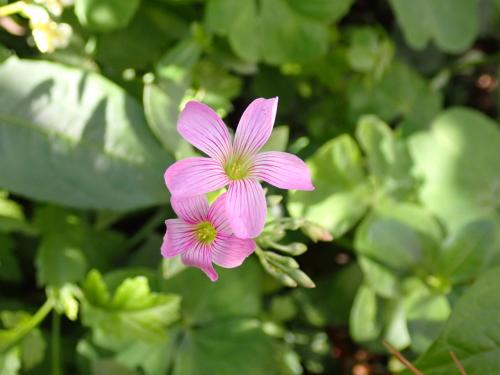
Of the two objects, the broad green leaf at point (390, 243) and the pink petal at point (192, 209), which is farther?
the broad green leaf at point (390, 243)

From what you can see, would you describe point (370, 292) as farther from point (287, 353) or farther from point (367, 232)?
point (287, 353)

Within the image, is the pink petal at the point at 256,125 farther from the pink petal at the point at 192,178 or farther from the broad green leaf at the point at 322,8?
the broad green leaf at the point at 322,8

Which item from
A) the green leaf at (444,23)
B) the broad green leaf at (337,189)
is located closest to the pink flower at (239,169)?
the broad green leaf at (337,189)

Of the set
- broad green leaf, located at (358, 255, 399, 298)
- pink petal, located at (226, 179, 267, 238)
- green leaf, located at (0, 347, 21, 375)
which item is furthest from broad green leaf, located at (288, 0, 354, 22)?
green leaf, located at (0, 347, 21, 375)

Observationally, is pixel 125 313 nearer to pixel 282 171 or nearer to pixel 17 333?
pixel 17 333

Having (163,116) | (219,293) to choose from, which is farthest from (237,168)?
(219,293)

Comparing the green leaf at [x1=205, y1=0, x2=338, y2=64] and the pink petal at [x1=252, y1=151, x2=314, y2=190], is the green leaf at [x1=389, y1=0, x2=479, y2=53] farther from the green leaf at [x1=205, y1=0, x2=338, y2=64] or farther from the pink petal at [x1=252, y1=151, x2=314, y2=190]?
the pink petal at [x1=252, y1=151, x2=314, y2=190]

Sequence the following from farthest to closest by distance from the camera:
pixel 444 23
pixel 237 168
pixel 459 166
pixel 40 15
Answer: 1. pixel 444 23
2. pixel 459 166
3. pixel 40 15
4. pixel 237 168
